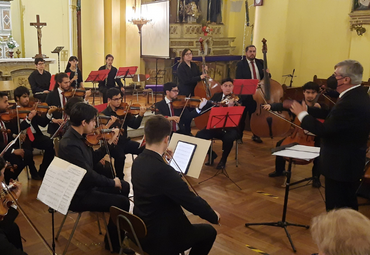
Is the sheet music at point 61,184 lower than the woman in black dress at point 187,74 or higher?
lower

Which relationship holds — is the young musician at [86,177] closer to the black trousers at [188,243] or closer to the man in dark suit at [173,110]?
the black trousers at [188,243]

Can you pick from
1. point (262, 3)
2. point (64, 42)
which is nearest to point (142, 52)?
point (64, 42)

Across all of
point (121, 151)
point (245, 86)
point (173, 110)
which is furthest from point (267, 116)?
point (121, 151)

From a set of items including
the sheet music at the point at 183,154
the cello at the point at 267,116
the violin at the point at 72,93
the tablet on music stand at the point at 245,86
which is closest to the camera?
the sheet music at the point at 183,154

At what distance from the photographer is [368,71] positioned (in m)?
7.61

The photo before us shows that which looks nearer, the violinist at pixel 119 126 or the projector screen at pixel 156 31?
the violinist at pixel 119 126

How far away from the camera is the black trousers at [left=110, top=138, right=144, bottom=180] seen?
4.54 m

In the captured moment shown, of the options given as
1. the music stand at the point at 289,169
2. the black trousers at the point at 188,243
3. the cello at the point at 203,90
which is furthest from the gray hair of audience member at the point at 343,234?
the cello at the point at 203,90

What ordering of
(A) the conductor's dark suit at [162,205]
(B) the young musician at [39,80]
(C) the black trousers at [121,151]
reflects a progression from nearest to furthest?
(A) the conductor's dark suit at [162,205] → (C) the black trousers at [121,151] → (B) the young musician at [39,80]

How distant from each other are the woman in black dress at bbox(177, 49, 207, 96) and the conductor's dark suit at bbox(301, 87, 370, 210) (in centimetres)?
356

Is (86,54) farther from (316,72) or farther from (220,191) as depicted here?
(220,191)

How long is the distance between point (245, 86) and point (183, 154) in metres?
2.66

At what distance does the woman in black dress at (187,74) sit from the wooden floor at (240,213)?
4.92 ft

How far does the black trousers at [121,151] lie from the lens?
Answer: 4.54 m
